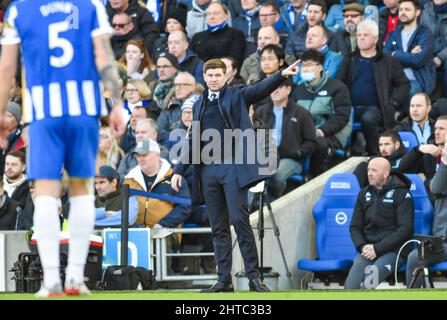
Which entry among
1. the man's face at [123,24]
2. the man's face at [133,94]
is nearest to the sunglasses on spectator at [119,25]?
the man's face at [123,24]

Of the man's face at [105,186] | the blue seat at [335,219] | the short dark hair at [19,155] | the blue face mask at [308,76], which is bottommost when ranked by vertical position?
the blue seat at [335,219]

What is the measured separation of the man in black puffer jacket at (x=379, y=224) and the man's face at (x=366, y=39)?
2462 millimetres

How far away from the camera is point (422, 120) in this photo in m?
14.9

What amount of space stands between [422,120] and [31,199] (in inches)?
181

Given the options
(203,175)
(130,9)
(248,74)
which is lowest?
(203,175)

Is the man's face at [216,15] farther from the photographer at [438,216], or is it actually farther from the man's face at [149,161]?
the photographer at [438,216]

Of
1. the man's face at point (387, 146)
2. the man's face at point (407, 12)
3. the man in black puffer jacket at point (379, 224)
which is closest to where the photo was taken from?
the man in black puffer jacket at point (379, 224)

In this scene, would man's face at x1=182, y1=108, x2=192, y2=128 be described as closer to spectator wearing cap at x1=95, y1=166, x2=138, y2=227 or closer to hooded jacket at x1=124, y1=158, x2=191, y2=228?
hooded jacket at x1=124, y1=158, x2=191, y2=228

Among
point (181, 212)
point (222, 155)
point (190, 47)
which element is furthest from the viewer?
point (190, 47)

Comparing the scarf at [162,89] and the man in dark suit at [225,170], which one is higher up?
the scarf at [162,89]

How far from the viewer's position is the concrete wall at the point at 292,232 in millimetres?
14695

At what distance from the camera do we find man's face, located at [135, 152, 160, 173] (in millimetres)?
14844
